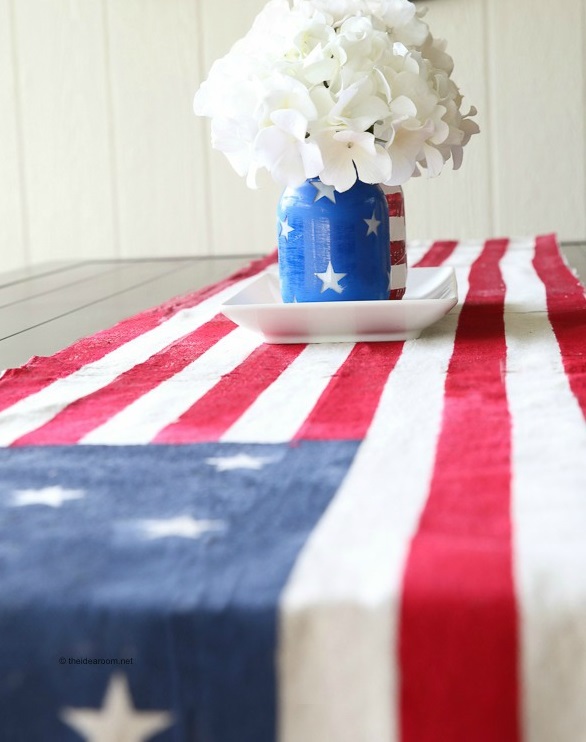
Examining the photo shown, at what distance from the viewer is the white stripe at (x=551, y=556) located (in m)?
0.36

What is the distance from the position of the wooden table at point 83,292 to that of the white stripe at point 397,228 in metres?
0.31

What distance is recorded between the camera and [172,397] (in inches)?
28.0

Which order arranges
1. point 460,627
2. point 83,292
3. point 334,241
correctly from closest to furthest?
point 460,627, point 334,241, point 83,292

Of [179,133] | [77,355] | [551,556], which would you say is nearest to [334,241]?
[77,355]

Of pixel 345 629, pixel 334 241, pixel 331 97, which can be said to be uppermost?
pixel 331 97

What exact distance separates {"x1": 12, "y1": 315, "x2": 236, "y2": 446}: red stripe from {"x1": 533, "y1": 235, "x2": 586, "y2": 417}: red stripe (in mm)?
283

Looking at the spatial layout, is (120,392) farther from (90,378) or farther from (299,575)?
(299,575)

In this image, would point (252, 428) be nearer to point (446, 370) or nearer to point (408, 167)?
point (446, 370)

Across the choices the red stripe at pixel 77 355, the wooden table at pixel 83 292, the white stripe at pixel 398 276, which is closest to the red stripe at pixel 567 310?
the wooden table at pixel 83 292

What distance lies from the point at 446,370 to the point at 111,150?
78.3 inches

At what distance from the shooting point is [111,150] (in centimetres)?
259

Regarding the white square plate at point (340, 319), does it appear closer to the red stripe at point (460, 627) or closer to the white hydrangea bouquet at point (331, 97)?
the white hydrangea bouquet at point (331, 97)

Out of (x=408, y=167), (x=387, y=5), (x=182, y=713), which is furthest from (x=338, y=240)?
(x=182, y=713)

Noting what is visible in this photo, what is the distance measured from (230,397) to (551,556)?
13.6 inches
